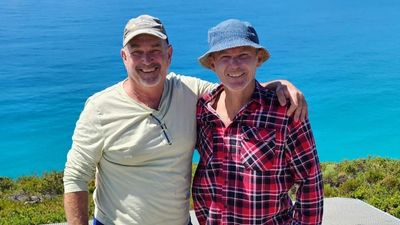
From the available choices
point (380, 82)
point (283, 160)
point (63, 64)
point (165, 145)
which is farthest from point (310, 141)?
point (63, 64)

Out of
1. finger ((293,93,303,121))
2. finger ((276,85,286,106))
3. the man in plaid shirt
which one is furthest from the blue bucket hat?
finger ((293,93,303,121))

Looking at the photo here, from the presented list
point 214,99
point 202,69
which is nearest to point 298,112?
point 214,99

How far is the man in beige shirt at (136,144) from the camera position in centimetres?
258

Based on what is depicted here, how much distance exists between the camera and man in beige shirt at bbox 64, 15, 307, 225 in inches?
Answer: 102

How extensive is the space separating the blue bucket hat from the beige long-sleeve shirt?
16.4 inches

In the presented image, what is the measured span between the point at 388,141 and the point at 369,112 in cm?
208

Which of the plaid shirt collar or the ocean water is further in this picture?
the ocean water

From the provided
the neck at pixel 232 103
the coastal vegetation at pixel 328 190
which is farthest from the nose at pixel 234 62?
the coastal vegetation at pixel 328 190

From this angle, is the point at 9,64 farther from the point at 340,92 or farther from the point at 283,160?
the point at 283,160

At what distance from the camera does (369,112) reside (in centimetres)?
1628

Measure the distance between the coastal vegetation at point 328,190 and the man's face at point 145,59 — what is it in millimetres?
2750

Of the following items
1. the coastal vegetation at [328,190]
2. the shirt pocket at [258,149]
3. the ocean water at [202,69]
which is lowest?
the coastal vegetation at [328,190]

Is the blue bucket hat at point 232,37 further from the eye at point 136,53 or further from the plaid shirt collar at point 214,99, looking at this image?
the eye at point 136,53

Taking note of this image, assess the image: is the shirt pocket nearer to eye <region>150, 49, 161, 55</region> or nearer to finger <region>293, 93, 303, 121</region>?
finger <region>293, 93, 303, 121</region>
